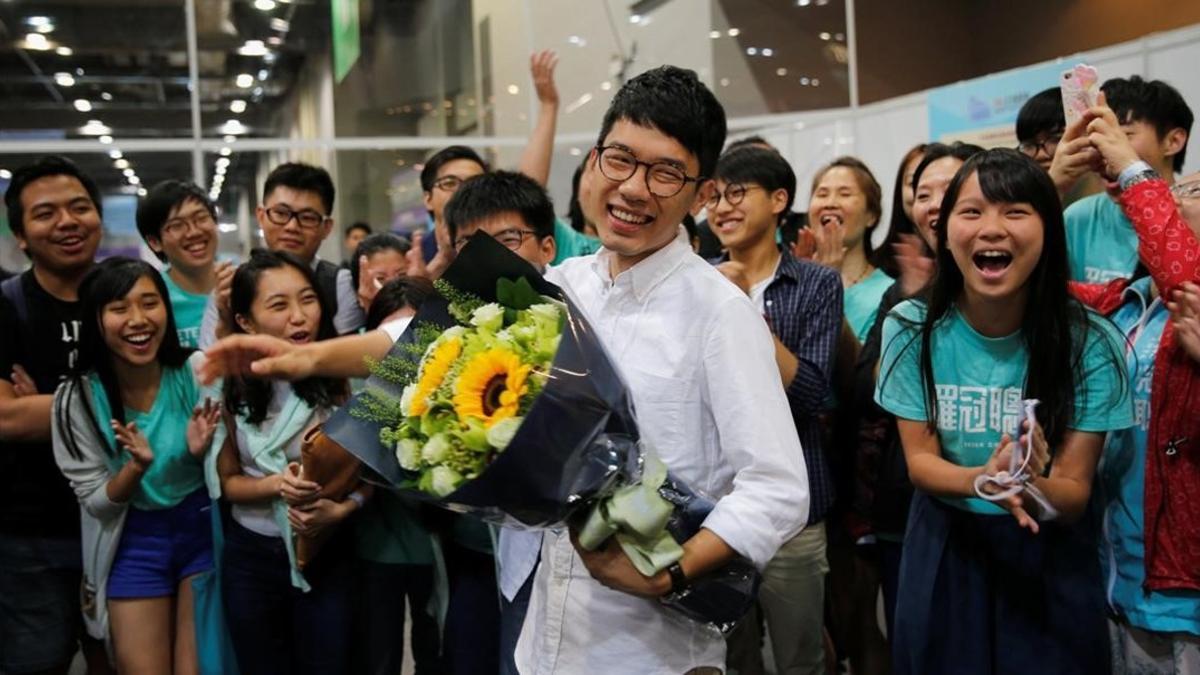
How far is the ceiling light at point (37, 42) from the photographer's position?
6.87m

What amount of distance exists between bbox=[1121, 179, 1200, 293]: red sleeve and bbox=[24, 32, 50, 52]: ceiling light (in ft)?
22.4

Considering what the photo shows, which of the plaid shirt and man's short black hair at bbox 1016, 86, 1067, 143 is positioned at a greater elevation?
man's short black hair at bbox 1016, 86, 1067, 143

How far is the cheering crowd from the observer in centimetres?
155

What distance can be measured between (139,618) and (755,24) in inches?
231

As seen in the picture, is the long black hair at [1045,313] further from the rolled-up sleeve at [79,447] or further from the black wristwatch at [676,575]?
the rolled-up sleeve at [79,447]

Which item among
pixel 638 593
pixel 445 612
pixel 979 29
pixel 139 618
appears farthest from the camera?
pixel 979 29

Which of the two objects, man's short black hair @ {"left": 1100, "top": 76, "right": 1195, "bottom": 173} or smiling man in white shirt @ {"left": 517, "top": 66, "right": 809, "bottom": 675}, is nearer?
smiling man in white shirt @ {"left": 517, "top": 66, "right": 809, "bottom": 675}

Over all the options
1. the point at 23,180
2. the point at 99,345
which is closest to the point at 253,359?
the point at 99,345

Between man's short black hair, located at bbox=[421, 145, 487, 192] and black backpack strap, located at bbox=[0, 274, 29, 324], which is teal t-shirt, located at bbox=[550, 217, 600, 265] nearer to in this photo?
man's short black hair, located at bbox=[421, 145, 487, 192]

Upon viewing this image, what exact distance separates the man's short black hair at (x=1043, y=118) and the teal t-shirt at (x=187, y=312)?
2.48 metres

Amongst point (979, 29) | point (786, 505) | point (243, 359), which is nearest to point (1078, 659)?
point (786, 505)

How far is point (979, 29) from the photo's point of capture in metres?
8.07

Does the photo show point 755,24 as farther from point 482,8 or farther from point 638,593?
point 638,593

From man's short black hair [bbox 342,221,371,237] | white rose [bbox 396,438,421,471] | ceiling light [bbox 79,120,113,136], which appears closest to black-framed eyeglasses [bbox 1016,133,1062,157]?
white rose [bbox 396,438,421,471]
